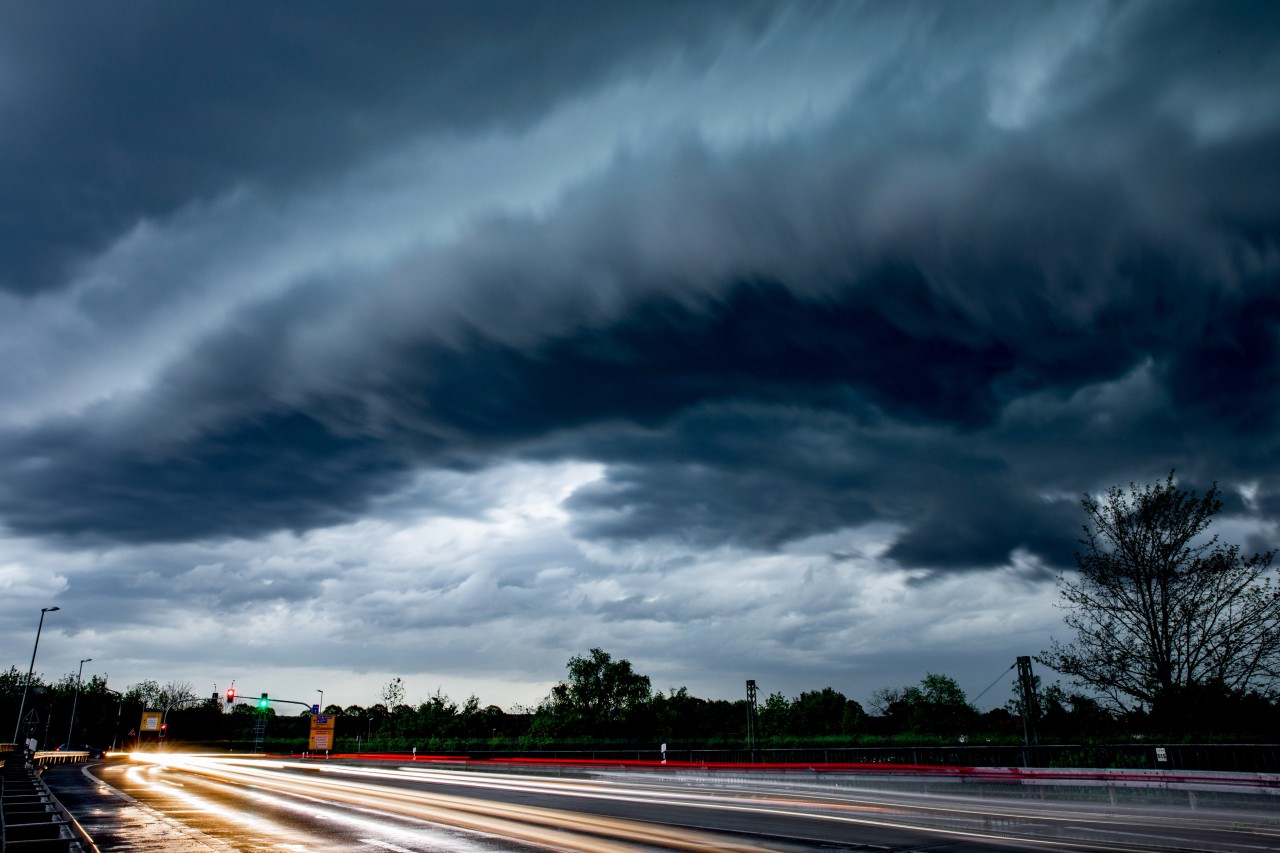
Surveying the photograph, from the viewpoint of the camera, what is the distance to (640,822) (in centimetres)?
1673

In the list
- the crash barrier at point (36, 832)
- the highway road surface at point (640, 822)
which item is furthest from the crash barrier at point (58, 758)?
the crash barrier at point (36, 832)

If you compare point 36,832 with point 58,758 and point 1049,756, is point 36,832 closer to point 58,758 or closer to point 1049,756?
point 1049,756

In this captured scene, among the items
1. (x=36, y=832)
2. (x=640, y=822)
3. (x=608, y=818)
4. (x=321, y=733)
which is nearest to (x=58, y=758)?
(x=321, y=733)

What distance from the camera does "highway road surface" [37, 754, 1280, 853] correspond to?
1326 centimetres

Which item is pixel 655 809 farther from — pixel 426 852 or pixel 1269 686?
pixel 1269 686

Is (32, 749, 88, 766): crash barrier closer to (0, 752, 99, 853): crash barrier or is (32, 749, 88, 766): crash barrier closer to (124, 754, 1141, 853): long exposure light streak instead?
(124, 754, 1141, 853): long exposure light streak

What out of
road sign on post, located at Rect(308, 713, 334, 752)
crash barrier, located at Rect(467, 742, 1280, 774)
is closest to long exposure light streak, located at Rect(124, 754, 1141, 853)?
crash barrier, located at Rect(467, 742, 1280, 774)

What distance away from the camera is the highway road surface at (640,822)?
1326 centimetres

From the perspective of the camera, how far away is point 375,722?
15550 centimetres

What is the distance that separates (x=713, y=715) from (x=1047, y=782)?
78400 millimetres

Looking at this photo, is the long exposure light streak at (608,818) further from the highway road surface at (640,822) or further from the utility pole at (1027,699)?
the utility pole at (1027,699)

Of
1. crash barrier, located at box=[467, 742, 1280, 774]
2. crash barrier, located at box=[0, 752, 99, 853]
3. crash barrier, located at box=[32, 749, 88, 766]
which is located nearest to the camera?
crash barrier, located at box=[0, 752, 99, 853]

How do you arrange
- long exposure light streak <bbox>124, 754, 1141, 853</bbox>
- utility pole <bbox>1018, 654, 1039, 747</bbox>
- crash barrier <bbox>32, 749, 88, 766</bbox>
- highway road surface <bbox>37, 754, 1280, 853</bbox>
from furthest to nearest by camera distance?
crash barrier <bbox>32, 749, 88, 766</bbox>, utility pole <bbox>1018, 654, 1039, 747</bbox>, long exposure light streak <bbox>124, 754, 1141, 853</bbox>, highway road surface <bbox>37, 754, 1280, 853</bbox>

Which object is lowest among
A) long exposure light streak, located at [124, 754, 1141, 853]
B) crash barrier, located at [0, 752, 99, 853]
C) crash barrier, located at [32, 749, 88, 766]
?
crash barrier, located at [32, 749, 88, 766]
